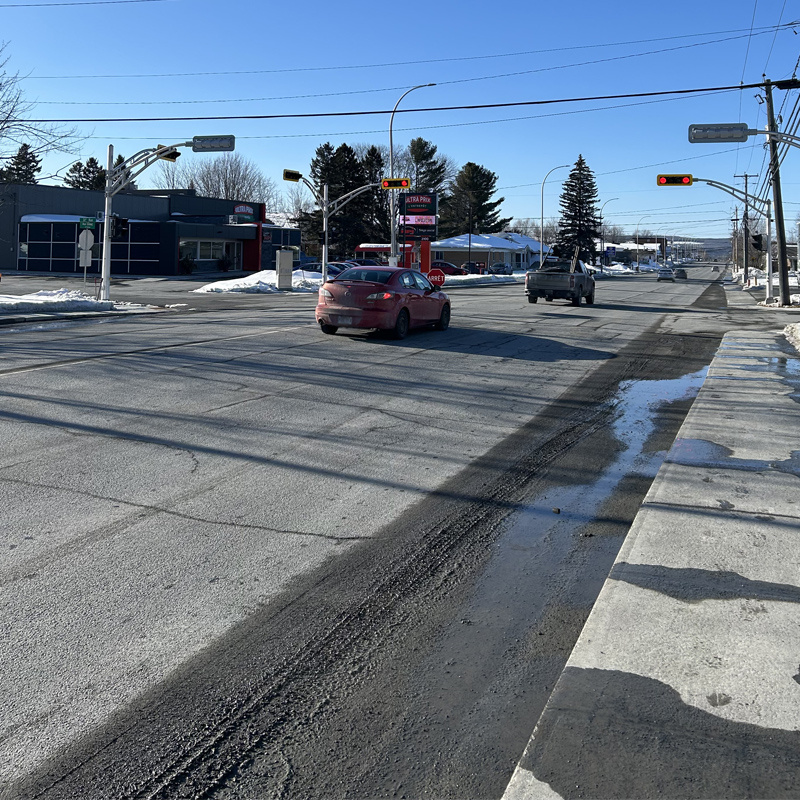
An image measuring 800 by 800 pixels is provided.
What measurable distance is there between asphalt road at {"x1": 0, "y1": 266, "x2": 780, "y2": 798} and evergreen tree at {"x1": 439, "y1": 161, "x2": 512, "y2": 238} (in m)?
111

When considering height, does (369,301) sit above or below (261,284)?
below

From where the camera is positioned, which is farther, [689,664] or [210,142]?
[210,142]

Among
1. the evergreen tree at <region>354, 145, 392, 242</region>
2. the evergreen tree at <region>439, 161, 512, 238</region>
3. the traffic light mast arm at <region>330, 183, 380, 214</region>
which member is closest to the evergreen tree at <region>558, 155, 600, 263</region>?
the evergreen tree at <region>439, 161, 512, 238</region>

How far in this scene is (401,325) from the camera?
1772 centimetres

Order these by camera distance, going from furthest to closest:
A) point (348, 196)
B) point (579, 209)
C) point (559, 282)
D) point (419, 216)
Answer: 1. point (579, 209)
2. point (419, 216)
3. point (348, 196)
4. point (559, 282)

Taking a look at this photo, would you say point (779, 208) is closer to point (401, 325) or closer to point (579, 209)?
point (401, 325)

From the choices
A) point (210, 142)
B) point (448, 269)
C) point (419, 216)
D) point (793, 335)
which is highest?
point (419, 216)

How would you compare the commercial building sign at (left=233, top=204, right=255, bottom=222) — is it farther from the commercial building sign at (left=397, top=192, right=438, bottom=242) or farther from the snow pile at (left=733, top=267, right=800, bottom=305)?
the snow pile at (left=733, top=267, right=800, bottom=305)

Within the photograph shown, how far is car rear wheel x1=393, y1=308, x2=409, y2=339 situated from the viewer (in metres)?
→ 17.5

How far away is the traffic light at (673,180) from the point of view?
118 feet

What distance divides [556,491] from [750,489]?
1.52 metres

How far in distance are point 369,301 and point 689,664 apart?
13.8 m

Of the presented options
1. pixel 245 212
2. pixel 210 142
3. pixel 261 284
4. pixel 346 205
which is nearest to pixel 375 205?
pixel 346 205

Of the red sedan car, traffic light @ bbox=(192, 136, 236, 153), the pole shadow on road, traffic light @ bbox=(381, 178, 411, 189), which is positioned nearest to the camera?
the pole shadow on road
